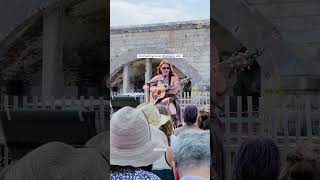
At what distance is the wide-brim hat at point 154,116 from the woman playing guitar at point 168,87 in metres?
0.06

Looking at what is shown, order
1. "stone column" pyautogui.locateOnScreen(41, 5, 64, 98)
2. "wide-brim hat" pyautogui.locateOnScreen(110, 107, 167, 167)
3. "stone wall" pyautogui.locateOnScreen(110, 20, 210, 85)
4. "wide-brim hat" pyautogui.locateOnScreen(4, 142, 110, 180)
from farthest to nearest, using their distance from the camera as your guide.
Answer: "stone column" pyautogui.locateOnScreen(41, 5, 64, 98) → "stone wall" pyautogui.locateOnScreen(110, 20, 210, 85) → "wide-brim hat" pyautogui.locateOnScreen(110, 107, 167, 167) → "wide-brim hat" pyautogui.locateOnScreen(4, 142, 110, 180)

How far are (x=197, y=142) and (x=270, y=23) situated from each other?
0.87 metres

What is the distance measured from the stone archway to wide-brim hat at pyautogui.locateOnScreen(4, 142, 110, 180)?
0.95 meters

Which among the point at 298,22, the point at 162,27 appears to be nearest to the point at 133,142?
the point at 162,27

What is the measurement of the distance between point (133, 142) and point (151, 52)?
1.95 ft

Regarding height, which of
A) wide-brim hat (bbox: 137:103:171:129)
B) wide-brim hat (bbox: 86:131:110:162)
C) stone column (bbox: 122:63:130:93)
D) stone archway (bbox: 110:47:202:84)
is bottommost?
wide-brim hat (bbox: 86:131:110:162)

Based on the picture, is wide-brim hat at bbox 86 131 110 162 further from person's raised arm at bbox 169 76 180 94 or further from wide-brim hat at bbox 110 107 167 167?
person's raised arm at bbox 169 76 180 94

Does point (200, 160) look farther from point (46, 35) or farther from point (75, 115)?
point (46, 35)

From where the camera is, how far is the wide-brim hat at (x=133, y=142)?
306cm

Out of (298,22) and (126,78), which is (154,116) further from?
(298,22)

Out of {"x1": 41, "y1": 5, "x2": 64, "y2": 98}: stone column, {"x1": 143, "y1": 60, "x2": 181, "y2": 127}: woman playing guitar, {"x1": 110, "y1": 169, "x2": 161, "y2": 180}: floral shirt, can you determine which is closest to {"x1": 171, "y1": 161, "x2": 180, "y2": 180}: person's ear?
{"x1": 143, "y1": 60, "x2": 181, "y2": 127}: woman playing guitar

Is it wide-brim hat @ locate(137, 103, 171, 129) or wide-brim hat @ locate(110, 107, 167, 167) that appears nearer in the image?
wide-brim hat @ locate(110, 107, 167, 167)

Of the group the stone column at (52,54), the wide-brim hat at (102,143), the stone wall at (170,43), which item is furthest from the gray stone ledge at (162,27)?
the wide-brim hat at (102,143)

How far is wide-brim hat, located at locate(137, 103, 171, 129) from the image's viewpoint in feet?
10.6
